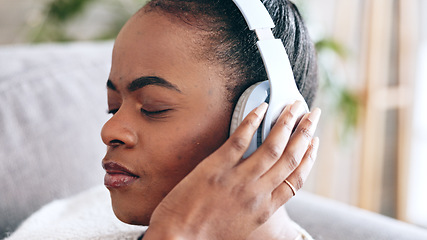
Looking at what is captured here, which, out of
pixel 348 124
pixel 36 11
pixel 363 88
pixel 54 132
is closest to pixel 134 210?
pixel 54 132

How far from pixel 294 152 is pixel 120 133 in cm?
24

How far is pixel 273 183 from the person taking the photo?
59 cm

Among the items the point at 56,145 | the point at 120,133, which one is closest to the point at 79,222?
the point at 56,145

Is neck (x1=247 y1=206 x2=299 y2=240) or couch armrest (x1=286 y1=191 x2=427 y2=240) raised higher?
neck (x1=247 y1=206 x2=299 y2=240)

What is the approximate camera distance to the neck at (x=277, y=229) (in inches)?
28.7

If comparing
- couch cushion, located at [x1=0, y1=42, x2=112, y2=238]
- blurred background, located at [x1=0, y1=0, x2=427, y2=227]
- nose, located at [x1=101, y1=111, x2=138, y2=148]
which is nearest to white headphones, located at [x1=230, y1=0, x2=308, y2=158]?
nose, located at [x1=101, y1=111, x2=138, y2=148]

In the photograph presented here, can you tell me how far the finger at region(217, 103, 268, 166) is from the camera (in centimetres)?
58

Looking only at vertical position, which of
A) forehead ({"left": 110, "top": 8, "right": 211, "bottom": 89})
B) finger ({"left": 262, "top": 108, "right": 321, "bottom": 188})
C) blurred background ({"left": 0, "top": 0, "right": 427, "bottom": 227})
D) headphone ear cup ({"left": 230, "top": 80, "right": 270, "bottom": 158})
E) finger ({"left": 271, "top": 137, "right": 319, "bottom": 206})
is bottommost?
blurred background ({"left": 0, "top": 0, "right": 427, "bottom": 227})

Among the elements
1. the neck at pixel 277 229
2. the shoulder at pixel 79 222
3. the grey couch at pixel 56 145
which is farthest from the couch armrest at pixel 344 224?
the shoulder at pixel 79 222

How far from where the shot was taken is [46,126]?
1076mm

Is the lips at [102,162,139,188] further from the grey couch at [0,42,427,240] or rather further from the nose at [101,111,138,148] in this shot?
the grey couch at [0,42,427,240]

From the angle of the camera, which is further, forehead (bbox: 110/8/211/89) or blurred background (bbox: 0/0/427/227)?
blurred background (bbox: 0/0/427/227)

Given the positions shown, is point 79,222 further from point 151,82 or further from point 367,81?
point 367,81

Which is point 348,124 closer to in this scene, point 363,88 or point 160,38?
point 363,88
